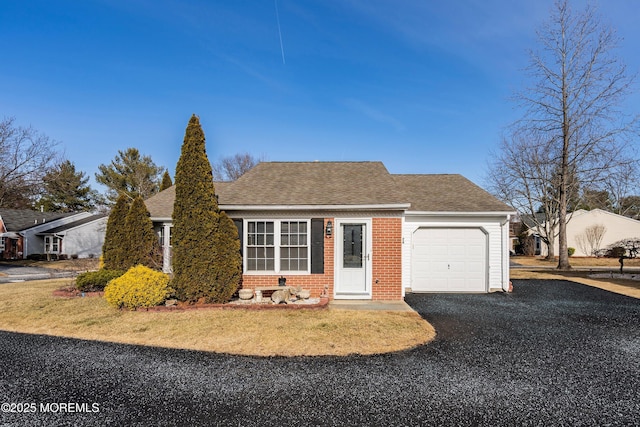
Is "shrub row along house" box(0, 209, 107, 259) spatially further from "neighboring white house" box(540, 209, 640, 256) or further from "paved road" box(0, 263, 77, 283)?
→ "neighboring white house" box(540, 209, 640, 256)

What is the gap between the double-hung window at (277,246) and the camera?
9.49 m

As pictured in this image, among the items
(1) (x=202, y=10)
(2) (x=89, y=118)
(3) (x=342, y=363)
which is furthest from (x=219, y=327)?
(2) (x=89, y=118)

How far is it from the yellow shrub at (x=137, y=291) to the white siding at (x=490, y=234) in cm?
734

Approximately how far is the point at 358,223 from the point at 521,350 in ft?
16.3

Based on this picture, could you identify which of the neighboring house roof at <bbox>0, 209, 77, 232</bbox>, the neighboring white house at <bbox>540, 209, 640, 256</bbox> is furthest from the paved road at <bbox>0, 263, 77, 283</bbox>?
the neighboring white house at <bbox>540, 209, 640, 256</bbox>

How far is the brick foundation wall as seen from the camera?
926 centimetres

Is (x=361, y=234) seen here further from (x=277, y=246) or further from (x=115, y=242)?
(x=115, y=242)

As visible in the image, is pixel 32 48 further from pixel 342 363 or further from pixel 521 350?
pixel 521 350

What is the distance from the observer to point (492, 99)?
1493 cm

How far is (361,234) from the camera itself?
9.41 metres

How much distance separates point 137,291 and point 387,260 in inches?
258

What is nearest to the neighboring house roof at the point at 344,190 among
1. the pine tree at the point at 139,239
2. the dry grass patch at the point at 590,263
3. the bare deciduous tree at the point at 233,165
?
the pine tree at the point at 139,239

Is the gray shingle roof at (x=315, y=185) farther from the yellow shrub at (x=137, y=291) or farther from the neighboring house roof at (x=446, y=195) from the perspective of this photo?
the yellow shrub at (x=137, y=291)

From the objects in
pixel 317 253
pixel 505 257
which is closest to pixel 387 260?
pixel 317 253
